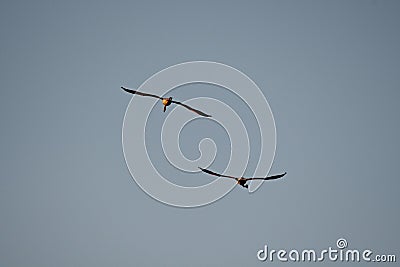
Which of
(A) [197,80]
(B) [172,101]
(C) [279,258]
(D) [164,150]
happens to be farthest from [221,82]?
(B) [172,101]

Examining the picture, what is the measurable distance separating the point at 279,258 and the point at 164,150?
13307 millimetres

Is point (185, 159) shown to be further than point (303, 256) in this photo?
No

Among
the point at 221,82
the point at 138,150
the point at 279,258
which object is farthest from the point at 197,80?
the point at 279,258

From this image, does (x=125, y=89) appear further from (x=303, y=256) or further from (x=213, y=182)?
(x=303, y=256)

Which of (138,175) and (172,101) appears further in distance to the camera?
(138,175)

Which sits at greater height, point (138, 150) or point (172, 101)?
point (138, 150)

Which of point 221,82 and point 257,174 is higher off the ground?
point 221,82

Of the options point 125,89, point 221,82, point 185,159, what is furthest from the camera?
point 221,82

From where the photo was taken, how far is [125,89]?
36.6 metres

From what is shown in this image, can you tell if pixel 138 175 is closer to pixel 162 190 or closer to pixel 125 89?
pixel 162 190

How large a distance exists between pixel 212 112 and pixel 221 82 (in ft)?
10.8

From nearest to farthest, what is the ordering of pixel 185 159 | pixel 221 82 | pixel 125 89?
1. pixel 125 89
2. pixel 185 159
3. pixel 221 82

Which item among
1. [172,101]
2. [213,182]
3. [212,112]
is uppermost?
Result: [212,112]

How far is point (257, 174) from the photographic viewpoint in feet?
172
